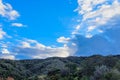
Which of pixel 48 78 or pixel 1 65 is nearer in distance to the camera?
pixel 48 78

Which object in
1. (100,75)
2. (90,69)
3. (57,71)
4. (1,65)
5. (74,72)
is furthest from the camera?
(1,65)

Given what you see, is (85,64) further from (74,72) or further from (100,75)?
(100,75)

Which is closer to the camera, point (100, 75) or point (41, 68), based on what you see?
point (100, 75)

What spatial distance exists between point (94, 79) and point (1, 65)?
26.0m

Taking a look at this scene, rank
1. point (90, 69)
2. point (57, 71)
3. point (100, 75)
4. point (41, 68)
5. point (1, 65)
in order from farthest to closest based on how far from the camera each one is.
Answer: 1. point (41, 68)
2. point (1, 65)
3. point (57, 71)
4. point (90, 69)
5. point (100, 75)

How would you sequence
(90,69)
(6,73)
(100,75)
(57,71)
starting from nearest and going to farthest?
(100,75), (90,69), (57,71), (6,73)

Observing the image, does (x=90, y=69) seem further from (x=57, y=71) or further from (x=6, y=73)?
(x=6, y=73)

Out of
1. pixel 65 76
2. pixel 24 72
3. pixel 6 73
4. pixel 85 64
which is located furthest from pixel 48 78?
pixel 24 72

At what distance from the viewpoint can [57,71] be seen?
44.5m

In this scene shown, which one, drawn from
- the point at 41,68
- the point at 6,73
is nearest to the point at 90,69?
the point at 6,73

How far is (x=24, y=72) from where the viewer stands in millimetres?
56625

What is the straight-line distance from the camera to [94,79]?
108ft

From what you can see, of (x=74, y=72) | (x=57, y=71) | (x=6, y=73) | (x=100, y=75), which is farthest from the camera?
(x=6, y=73)

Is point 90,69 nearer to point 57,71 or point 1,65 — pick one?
point 57,71
